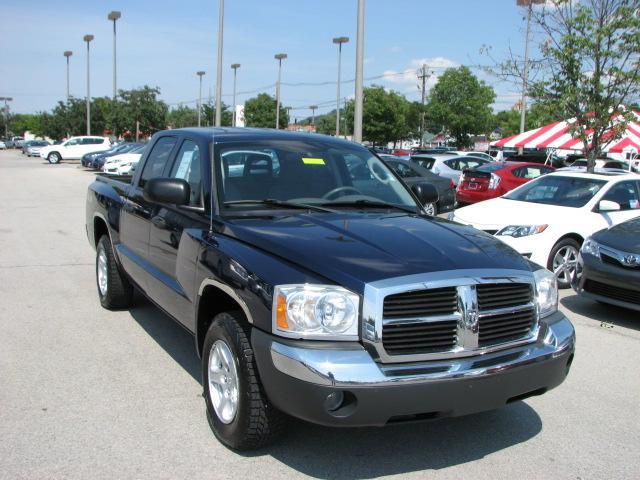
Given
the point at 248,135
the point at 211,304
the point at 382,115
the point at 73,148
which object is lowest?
the point at 211,304

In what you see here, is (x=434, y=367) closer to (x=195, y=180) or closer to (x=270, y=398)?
(x=270, y=398)

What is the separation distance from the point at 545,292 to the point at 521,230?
16.3 ft

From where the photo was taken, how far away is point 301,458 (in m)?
3.57

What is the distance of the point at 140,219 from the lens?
5297 millimetres

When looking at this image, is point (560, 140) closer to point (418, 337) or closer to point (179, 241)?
point (179, 241)

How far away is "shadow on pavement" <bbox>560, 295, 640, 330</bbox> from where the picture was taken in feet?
22.9

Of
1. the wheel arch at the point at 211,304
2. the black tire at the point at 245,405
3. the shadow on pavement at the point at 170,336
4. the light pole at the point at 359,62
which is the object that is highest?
the light pole at the point at 359,62

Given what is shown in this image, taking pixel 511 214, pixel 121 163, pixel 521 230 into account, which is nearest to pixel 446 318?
pixel 521 230

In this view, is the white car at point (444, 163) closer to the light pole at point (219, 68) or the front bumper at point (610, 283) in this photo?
the light pole at point (219, 68)

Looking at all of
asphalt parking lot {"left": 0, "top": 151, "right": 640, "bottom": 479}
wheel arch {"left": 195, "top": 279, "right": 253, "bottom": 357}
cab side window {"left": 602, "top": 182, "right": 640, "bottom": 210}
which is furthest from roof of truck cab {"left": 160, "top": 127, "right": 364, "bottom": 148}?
cab side window {"left": 602, "top": 182, "right": 640, "bottom": 210}

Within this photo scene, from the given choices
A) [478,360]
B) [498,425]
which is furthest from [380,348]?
[498,425]

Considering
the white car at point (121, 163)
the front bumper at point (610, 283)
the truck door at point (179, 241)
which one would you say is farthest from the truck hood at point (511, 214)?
the white car at point (121, 163)

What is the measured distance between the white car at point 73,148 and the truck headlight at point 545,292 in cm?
4383

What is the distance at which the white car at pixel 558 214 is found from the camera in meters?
8.49
